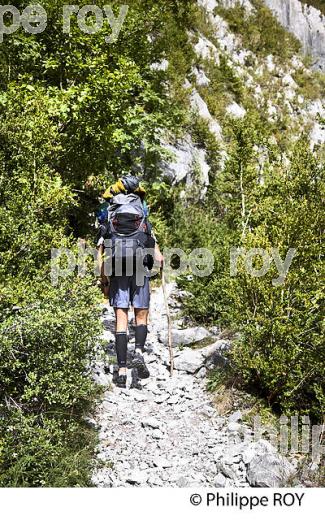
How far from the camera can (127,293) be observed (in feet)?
17.8

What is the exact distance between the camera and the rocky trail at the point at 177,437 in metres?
3.88

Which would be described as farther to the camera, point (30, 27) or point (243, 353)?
point (30, 27)

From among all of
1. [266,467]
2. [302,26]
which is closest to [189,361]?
[266,467]

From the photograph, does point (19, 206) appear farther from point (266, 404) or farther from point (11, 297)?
point (266, 404)

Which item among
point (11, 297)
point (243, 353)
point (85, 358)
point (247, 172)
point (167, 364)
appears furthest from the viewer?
point (247, 172)

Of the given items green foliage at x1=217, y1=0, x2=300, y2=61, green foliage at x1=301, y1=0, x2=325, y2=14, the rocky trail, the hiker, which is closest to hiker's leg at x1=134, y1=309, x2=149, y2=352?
the hiker

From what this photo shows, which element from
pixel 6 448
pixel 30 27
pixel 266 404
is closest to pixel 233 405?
pixel 266 404

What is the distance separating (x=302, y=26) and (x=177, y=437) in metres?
30.0

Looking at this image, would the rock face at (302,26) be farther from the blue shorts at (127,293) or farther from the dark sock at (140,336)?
the dark sock at (140,336)

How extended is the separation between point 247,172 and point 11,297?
210 inches

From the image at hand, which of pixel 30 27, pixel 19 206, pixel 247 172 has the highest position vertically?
pixel 30 27

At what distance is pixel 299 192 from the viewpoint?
19.9 feet

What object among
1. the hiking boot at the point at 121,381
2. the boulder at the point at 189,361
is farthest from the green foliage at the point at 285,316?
the hiking boot at the point at 121,381

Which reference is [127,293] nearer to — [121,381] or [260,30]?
[121,381]
